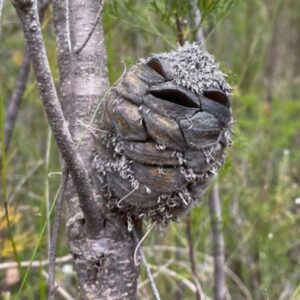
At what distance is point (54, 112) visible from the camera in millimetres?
684

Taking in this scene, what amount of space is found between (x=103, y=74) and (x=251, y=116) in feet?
8.14

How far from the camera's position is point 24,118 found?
2885mm

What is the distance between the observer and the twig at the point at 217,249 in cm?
145

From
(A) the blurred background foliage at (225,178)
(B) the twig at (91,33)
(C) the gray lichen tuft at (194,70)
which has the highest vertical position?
(B) the twig at (91,33)

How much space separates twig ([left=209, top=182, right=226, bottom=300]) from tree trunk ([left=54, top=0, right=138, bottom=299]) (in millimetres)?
608

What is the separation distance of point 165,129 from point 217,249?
0.81 meters

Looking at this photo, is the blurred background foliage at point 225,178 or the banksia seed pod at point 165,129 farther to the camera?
the blurred background foliage at point 225,178

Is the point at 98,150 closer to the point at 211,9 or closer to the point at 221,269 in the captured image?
the point at 211,9

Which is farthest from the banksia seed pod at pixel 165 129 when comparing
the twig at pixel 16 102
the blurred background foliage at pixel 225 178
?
the twig at pixel 16 102

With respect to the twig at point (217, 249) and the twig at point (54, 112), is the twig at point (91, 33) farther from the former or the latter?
the twig at point (217, 249)

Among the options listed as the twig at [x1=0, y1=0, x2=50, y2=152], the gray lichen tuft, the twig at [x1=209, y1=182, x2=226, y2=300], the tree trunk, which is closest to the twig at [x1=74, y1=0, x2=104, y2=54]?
the tree trunk

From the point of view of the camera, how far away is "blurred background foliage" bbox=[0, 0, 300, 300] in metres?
1.55

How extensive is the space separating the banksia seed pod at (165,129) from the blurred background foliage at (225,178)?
1.02 ft

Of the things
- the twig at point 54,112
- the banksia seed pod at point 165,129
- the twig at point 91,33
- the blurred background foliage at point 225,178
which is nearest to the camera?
the twig at point 54,112
